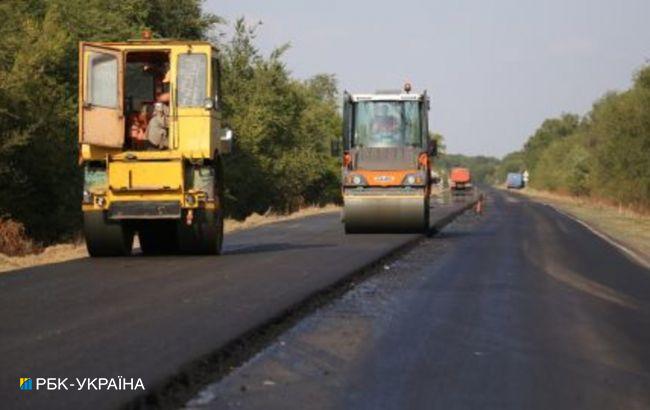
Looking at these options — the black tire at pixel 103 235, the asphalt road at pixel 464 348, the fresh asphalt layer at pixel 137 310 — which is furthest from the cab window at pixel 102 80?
the asphalt road at pixel 464 348

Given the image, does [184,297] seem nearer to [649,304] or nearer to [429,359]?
[429,359]

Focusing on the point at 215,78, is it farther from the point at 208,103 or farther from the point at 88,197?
the point at 88,197

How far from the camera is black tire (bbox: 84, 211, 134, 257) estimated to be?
1703 centimetres

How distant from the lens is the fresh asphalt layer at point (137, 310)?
7.48 meters

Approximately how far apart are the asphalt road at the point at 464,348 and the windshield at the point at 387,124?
29.7ft

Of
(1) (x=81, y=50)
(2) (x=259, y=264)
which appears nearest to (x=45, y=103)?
(1) (x=81, y=50)

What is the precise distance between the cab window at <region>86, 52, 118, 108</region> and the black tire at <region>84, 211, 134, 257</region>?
2007mm

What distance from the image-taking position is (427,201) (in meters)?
25.5

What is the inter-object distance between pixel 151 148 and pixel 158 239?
200 centimetres

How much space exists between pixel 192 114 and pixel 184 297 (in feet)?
20.3

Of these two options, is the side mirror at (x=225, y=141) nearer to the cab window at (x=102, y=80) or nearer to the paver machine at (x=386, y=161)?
the cab window at (x=102, y=80)

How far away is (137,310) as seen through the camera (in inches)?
421

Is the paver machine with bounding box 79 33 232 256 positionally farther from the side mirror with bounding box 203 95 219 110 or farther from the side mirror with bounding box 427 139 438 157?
the side mirror with bounding box 427 139 438 157

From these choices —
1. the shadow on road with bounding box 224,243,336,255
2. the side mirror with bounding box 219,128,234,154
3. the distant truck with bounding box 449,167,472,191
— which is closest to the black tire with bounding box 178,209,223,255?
the shadow on road with bounding box 224,243,336,255
